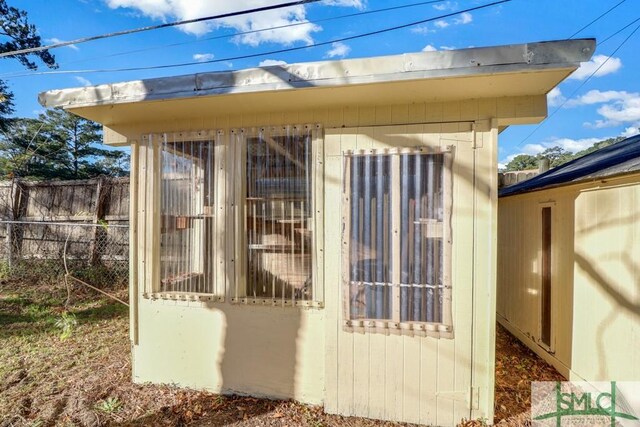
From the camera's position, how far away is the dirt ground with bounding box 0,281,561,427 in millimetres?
2281

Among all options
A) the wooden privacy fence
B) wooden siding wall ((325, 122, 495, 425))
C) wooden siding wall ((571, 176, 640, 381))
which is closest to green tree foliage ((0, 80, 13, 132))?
the wooden privacy fence

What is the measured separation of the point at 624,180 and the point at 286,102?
8.41 ft

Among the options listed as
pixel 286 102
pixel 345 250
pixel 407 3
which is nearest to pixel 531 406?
pixel 345 250

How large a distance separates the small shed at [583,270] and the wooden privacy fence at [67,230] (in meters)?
6.32

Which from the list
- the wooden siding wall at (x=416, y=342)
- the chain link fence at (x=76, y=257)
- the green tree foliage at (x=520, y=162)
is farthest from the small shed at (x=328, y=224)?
the green tree foliage at (x=520, y=162)

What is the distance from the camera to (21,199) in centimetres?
589

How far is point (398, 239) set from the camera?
2252mm

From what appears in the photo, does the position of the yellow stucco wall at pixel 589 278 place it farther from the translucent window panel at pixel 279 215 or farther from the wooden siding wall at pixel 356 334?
the translucent window panel at pixel 279 215

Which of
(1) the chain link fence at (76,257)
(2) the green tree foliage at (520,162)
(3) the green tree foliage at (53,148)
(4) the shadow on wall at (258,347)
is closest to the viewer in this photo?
(4) the shadow on wall at (258,347)

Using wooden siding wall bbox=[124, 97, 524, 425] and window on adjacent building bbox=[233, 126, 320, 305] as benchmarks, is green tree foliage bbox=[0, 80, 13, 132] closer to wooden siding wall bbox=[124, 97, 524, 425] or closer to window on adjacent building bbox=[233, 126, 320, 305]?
wooden siding wall bbox=[124, 97, 524, 425]

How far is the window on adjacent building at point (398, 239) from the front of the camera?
87.1 inches


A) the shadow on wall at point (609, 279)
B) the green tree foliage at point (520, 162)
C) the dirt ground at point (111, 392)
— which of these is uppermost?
the green tree foliage at point (520, 162)

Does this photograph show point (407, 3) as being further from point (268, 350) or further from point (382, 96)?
point (268, 350)

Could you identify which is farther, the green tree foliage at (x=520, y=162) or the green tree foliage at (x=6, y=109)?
the green tree foliage at (x=520, y=162)
